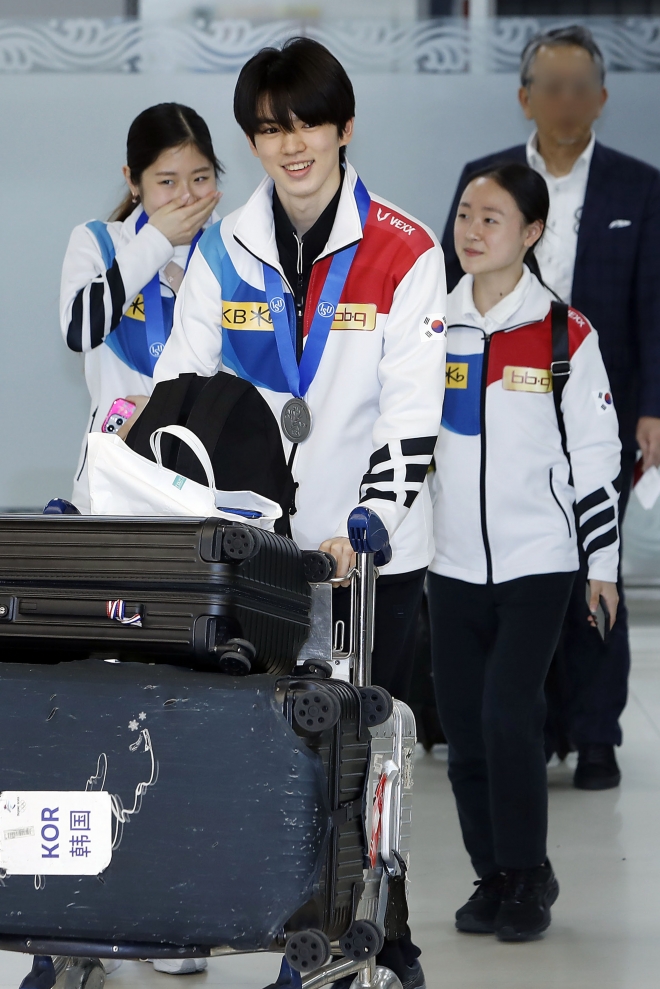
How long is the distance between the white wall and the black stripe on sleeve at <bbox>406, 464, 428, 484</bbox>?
4.25 metres

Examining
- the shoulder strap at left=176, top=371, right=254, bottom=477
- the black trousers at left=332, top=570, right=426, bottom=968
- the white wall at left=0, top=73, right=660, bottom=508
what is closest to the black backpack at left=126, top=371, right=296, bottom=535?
the shoulder strap at left=176, top=371, right=254, bottom=477

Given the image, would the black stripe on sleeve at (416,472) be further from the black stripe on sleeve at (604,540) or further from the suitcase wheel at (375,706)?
the black stripe on sleeve at (604,540)

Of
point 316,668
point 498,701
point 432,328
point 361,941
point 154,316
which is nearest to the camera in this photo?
point 361,941

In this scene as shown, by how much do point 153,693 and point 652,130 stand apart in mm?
5329

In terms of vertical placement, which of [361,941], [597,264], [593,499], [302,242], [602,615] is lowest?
Answer: [361,941]

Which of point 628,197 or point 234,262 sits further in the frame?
point 628,197

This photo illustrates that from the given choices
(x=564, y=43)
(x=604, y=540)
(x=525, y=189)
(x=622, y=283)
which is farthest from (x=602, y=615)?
(x=564, y=43)

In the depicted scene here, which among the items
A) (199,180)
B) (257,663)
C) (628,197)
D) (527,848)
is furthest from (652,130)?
(257,663)

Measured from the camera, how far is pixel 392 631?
2.36 meters

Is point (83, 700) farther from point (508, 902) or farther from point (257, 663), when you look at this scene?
point (508, 902)

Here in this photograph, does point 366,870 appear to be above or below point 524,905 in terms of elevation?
above

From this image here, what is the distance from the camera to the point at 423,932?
281 centimetres

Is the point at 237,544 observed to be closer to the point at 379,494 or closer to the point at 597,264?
the point at 379,494

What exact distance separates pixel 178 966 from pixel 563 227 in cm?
269
